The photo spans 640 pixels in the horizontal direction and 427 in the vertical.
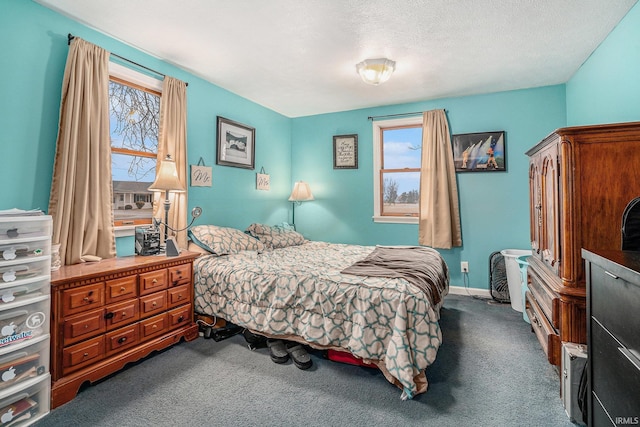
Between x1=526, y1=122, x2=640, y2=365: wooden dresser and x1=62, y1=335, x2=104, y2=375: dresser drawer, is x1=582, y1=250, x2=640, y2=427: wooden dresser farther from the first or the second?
x1=62, y1=335, x2=104, y2=375: dresser drawer

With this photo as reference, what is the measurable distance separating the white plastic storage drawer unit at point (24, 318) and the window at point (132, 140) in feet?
3.38

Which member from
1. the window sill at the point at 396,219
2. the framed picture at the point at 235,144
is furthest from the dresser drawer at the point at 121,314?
the window sill at the point at 396,219

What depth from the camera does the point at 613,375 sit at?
112cm

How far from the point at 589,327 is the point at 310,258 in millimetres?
2083

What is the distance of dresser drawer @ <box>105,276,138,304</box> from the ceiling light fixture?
2.60m

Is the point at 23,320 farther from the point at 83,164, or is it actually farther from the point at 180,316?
the point at 83,164

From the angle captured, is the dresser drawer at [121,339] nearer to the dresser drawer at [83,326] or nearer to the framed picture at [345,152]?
the dresser drawer at [83,326]

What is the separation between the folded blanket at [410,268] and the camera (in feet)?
7.13

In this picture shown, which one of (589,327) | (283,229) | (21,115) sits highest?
(21,115)

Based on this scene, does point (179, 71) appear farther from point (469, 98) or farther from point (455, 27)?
point (469, 98)

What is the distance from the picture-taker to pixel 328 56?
2867 millimetres

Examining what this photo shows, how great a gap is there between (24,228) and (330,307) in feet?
5.97

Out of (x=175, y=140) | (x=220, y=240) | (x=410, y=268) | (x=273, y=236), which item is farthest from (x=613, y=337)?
(x=175, y=140)

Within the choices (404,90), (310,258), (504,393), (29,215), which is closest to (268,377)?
(310,258)
